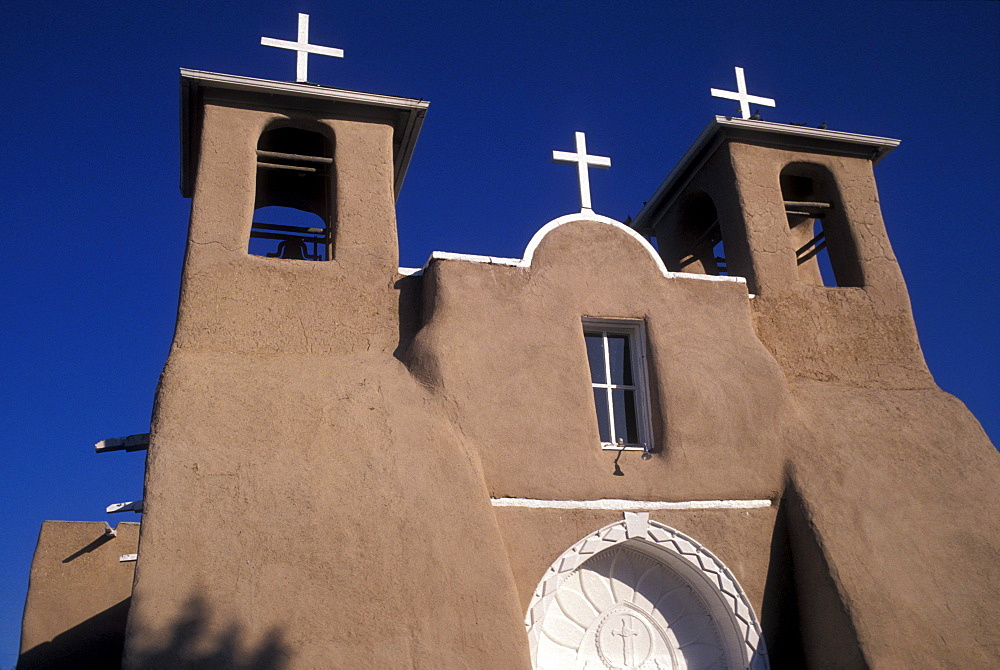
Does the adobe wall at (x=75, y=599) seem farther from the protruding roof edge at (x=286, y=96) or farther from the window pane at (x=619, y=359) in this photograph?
the window pane at (x=619, y=359)

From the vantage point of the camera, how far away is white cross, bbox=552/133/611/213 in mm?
10055

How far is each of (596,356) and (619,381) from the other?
1.13 ft

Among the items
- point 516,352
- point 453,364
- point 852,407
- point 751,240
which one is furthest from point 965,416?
point 453,364

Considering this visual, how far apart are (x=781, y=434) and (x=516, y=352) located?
2.74 meters

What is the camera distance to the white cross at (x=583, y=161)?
10055 mm

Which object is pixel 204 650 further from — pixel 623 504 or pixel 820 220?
pixel 820 220

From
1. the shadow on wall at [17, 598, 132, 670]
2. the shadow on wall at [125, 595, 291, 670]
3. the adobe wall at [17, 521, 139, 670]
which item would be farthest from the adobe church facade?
the shadow on wall at [17, 598, 132, 670]

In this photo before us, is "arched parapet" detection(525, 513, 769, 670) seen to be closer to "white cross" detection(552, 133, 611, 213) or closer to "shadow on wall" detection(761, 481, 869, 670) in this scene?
"shadow on wall" detection(761, 481, 869, 670)

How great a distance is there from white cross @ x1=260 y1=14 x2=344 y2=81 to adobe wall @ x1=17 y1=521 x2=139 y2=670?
8.02 metres

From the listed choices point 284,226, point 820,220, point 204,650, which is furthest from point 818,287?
point 204,650

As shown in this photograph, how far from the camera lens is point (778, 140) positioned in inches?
447

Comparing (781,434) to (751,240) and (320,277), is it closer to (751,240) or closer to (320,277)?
(751,240)

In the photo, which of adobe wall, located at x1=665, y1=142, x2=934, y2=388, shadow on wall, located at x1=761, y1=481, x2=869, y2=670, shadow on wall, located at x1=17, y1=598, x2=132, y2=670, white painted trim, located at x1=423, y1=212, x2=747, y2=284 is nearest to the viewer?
shadow on wall, located at x1=761, y1=481, x2=869, y2=670

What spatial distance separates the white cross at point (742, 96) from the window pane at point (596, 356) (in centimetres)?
396
